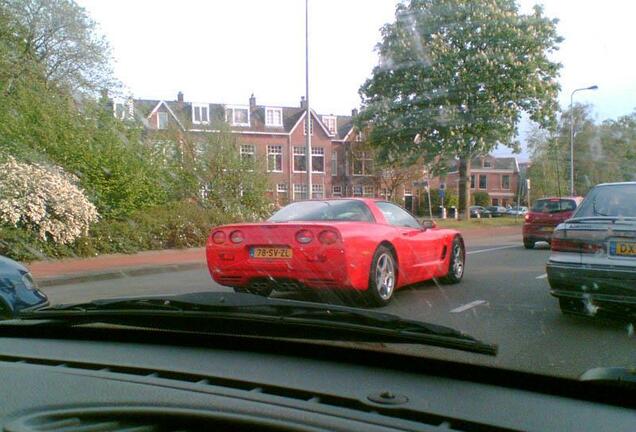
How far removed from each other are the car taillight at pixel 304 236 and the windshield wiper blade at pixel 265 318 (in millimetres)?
3128

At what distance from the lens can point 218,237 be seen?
696 cm

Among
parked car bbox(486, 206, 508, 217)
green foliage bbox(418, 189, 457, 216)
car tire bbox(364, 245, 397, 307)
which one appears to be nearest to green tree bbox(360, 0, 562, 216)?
parked car bbox(486, 206, 508, 217)

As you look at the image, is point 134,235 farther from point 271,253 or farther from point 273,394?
point 273,394

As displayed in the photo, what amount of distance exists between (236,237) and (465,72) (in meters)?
17.8

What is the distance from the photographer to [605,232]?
223 inches

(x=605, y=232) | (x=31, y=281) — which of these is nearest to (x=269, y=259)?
(x=31, y=281)

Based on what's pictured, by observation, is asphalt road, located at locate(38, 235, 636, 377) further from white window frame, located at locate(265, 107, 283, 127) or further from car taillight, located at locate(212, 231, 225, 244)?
white window frame, located at locate(265, 107, 283, 127)

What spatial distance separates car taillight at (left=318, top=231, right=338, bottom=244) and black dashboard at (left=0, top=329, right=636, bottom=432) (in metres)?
3.57

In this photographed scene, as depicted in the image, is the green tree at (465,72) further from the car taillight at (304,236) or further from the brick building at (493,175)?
the car taillight at (304,236)

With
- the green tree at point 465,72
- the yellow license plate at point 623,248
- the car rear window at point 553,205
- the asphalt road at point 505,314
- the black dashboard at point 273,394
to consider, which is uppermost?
the green tree at point 465,72

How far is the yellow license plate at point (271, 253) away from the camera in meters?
6.43

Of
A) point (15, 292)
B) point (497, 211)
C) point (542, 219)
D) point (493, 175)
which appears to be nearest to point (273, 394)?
point (15, 292)

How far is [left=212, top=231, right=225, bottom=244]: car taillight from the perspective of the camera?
690cm

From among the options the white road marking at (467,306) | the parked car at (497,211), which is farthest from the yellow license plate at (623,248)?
the parked car at (497,211)
